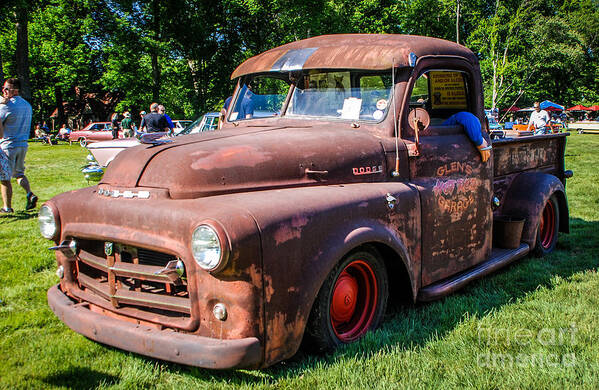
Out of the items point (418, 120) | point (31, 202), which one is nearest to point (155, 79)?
point (31, 202)

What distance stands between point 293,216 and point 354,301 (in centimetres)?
93

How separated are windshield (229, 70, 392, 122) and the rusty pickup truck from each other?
1cm

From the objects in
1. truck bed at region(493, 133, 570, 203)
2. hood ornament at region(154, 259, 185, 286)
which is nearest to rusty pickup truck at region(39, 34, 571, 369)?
hood ornament at region(154, 259, 185, 286)

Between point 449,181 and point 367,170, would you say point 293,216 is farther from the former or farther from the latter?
point 449,181

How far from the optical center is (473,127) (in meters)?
4.22

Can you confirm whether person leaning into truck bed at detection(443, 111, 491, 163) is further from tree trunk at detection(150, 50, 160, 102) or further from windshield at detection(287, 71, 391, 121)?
tree trunk at detection(150, 50, 160, 102)

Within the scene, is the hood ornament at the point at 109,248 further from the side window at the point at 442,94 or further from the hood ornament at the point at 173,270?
the side window at the point at 442,94

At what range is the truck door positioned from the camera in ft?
12.3

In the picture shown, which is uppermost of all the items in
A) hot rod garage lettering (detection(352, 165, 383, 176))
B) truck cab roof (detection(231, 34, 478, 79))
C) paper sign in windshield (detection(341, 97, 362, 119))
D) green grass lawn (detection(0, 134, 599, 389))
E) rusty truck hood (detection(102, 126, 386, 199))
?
truck cab roof (detection(231, 34, 478, 79))

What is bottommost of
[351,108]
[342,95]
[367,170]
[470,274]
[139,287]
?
[470,274]

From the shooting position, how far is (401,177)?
12.0ft

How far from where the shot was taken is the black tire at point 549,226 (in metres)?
5.55

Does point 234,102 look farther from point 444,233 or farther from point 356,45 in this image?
point 444,233

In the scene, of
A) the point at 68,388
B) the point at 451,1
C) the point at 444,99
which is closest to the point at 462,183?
the point at 444,99
